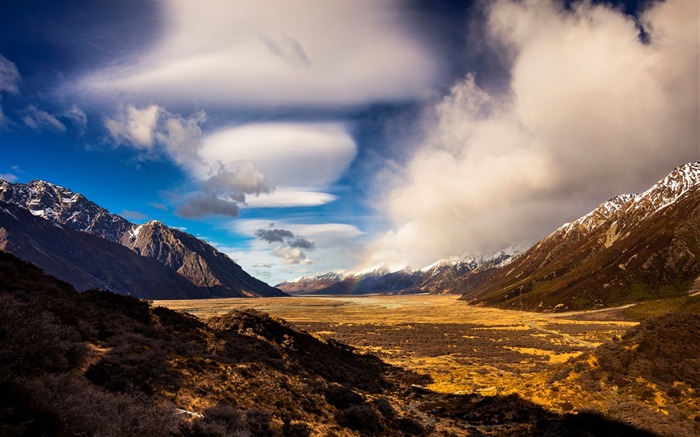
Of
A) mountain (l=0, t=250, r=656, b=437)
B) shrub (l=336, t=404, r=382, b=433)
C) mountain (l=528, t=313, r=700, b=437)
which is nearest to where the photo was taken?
mountain (l=0, t=250, r=656, b=437)

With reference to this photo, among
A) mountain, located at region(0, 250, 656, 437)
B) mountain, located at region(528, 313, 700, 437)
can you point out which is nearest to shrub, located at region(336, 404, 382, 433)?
mountain, located at region(0, 250, 656, 437)

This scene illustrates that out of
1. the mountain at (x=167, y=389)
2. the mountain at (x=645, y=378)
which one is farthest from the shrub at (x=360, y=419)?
the mountain at (x=645, y=378)

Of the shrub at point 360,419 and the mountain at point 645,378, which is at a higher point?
the mountain at point 645,378

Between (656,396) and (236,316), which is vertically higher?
(236,316)

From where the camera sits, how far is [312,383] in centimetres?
2662

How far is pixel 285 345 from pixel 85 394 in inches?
1182

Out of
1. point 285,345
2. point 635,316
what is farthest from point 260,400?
point 635,316

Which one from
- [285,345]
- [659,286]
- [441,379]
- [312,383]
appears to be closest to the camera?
[312,383]

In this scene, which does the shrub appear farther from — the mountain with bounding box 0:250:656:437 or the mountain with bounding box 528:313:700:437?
the mountain with bounding box 528:313:700:437

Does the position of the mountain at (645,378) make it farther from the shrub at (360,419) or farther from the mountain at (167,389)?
the shrub at (360,419)

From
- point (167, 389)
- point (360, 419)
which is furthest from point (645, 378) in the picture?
point (167, 389)

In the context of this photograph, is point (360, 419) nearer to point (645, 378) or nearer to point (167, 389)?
point (167, 389)

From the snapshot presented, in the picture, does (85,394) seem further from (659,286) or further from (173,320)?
(659,286)

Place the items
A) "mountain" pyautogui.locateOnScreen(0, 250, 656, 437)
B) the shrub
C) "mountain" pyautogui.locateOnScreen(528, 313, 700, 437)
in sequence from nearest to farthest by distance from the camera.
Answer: "mountain" pyautogui.locateOnScreen(0, 250, 656, 437)
"mountain" pyautogui.locateOnScreen(528, 313, 700, 437)
the shrub
